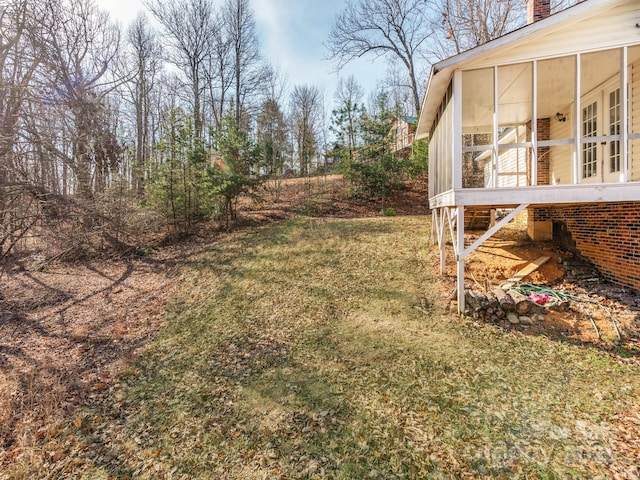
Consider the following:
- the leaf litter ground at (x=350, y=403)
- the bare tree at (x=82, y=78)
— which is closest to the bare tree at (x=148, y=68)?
the bare tree at (x=82, y=78)

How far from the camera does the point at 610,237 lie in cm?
611

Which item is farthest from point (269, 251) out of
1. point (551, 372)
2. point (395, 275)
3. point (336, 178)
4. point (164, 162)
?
point (336, 178)

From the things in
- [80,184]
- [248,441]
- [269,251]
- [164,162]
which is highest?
[164,162]

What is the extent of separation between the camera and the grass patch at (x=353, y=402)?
285 cm

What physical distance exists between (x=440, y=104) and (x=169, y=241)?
1056cm

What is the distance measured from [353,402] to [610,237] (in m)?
6.14

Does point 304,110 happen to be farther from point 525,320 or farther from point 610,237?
point 525,320

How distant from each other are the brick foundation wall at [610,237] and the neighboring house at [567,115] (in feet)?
0.06

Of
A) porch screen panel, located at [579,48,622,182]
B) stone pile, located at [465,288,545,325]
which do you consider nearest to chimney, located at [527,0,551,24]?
porch screen panel, located at [579,48,622,182]

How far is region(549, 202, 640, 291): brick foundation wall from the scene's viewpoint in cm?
563

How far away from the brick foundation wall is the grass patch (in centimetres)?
267

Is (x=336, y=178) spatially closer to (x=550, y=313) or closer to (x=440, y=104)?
(x=440, y=104)

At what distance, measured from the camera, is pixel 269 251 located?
9664 mm

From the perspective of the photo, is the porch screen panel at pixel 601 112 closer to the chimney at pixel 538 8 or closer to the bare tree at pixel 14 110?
the chimney at pixel 538 8
